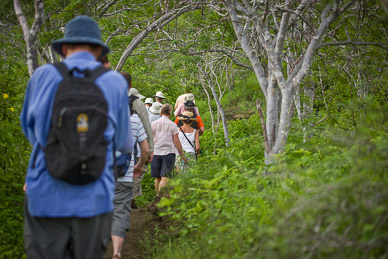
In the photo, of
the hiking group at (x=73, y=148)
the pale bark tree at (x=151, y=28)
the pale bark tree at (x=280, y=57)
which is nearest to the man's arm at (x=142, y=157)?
the pale bark tree at (x=151, y=28)

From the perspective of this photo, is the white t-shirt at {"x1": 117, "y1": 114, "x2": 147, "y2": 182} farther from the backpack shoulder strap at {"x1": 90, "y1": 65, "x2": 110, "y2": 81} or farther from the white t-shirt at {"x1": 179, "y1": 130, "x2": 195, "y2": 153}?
the white t-shirt at {"x1": 179, "y1": 130, "x2": 195, "y2": 153}

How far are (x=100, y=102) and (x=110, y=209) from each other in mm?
673

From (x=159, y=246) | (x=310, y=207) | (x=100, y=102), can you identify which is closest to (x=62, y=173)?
(x=100, y=102)

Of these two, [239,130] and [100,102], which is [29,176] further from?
[239,130]

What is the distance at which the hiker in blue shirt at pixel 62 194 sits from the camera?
9.01 ft

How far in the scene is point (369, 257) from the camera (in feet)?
8.05

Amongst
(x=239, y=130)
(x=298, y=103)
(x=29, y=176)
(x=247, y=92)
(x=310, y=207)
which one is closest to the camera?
(x=310, y=207)

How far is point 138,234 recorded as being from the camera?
657cm

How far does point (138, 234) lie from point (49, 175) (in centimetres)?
401

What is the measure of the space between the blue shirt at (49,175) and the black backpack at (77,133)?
6cm

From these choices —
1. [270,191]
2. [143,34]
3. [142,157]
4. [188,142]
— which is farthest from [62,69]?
[188,142]

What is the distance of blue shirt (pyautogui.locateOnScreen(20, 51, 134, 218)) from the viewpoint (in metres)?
2.74

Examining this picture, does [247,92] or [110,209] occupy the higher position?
[247,92]

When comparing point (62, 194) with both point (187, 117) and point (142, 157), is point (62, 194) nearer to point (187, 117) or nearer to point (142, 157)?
point (142, 157)
